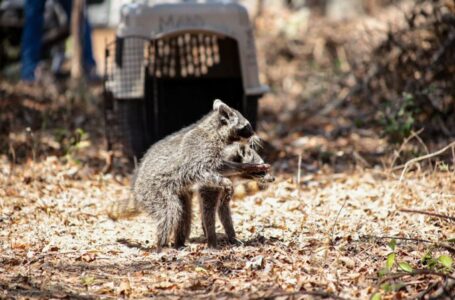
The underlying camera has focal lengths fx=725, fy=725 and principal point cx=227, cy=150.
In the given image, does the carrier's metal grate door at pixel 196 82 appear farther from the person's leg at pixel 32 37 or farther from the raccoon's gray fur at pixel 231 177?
the person's leg at pixel 32 37

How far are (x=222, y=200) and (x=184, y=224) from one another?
0.38 meters

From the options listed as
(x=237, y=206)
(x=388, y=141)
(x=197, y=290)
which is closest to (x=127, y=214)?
(x=237, y=206)

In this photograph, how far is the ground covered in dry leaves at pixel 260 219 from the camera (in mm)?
5016

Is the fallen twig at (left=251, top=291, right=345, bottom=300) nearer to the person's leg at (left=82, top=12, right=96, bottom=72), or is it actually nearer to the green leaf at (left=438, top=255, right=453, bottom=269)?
the green leaf at (left=438, top=255, right=453, bottom=269)

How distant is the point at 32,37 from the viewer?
11555mm

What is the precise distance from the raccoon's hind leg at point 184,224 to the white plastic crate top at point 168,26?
2.64 meters

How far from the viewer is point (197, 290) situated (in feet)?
16.4

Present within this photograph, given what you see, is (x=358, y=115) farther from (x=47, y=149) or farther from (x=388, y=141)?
(x=47, y=149)

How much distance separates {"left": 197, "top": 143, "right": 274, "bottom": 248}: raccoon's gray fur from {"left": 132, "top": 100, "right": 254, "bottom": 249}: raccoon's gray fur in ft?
0.30

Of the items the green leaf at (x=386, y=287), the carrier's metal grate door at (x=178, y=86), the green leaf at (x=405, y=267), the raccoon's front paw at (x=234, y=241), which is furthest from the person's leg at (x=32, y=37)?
the green leaf at (x=386, y=287)

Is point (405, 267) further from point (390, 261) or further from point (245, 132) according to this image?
point (245, 132)

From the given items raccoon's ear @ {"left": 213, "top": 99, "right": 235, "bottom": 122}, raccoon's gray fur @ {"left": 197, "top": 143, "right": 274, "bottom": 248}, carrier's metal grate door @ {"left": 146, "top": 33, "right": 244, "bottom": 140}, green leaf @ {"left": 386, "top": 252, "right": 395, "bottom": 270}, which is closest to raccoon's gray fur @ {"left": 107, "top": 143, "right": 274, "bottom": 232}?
raccoon's gray fur @ {"left": 197, "top": 143, "right": 274, "bottom": 248}

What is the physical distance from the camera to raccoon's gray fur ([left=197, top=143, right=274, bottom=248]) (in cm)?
607

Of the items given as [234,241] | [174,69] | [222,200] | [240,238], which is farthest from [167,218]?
[174,69]
